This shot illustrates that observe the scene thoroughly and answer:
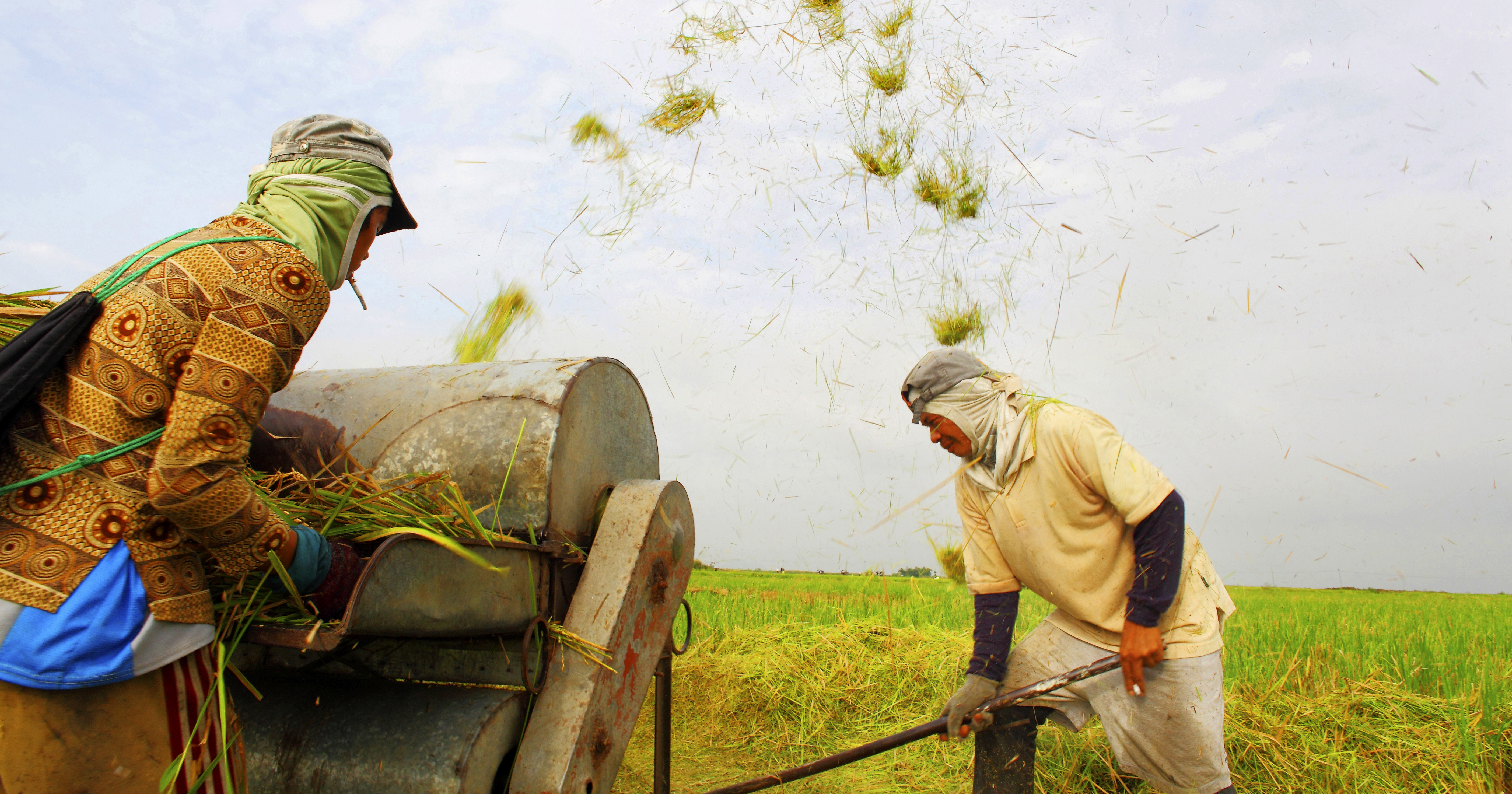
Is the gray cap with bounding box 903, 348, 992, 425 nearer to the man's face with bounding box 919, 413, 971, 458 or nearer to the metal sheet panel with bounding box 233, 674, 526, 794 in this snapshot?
the man's face with bounding box 919, 413, 971, 458

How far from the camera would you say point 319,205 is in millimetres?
1600

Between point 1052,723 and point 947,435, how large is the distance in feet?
4.21

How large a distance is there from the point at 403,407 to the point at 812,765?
1.67 m

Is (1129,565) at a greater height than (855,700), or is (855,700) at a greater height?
(1129,565)

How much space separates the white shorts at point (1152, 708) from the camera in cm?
255

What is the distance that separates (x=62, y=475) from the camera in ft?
4.27

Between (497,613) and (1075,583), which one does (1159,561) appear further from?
(497,613)

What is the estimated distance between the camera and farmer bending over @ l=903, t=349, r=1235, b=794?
2.55m

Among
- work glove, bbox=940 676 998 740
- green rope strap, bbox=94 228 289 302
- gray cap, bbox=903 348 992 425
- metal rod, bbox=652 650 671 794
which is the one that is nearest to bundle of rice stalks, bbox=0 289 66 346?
green rope strap, bbox=94 228 289 302

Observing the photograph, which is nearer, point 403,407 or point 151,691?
point 151,691

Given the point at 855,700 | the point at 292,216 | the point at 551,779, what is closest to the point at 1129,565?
the point at 551,779

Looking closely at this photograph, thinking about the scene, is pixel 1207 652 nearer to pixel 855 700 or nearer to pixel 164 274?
pixel 855 700

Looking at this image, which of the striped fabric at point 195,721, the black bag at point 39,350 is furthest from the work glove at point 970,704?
the black bag at point 39,350

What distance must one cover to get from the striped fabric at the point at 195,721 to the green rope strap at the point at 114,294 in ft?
1.21
